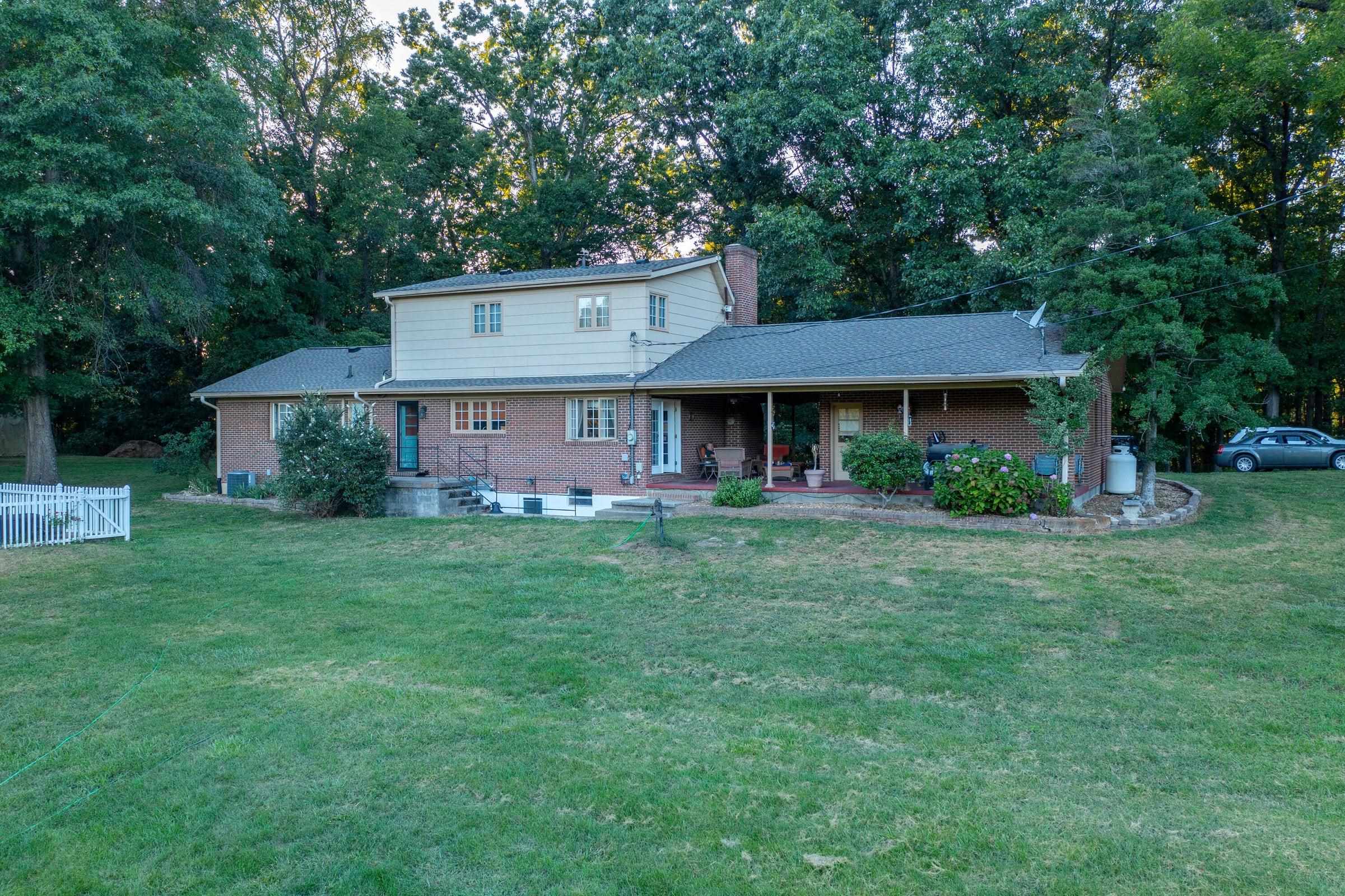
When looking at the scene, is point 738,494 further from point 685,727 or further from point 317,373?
point 317,373

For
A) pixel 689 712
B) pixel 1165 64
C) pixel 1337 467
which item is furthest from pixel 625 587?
pixel 1165 64

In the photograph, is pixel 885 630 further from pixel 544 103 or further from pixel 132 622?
pixel 544 103

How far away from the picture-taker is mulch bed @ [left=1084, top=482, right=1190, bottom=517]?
1575 cm

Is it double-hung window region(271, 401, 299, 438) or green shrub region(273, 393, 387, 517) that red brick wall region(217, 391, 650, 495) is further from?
double-hung window region(271, 401, 299, 438)

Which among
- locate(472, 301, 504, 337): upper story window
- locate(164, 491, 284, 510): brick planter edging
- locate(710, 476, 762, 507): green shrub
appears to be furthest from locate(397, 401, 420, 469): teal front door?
locate(710, 476, 762, 507): green shrub

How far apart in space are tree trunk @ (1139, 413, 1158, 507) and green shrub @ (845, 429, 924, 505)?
4.58m

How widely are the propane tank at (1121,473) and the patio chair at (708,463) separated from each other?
880cm

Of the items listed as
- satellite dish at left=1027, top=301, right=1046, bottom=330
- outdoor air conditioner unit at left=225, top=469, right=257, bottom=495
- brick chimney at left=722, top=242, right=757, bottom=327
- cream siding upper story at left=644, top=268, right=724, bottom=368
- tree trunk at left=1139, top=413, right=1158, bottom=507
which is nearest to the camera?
tree trunk at left=1139, top=413, right=1158, bottom=507

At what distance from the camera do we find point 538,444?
19.8m

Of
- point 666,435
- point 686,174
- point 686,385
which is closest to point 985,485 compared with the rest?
point 686,385

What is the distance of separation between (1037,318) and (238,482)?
19.9m

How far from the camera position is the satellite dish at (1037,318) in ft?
59.1

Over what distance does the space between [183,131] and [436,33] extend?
19.2 metres

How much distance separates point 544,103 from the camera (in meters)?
37.3
